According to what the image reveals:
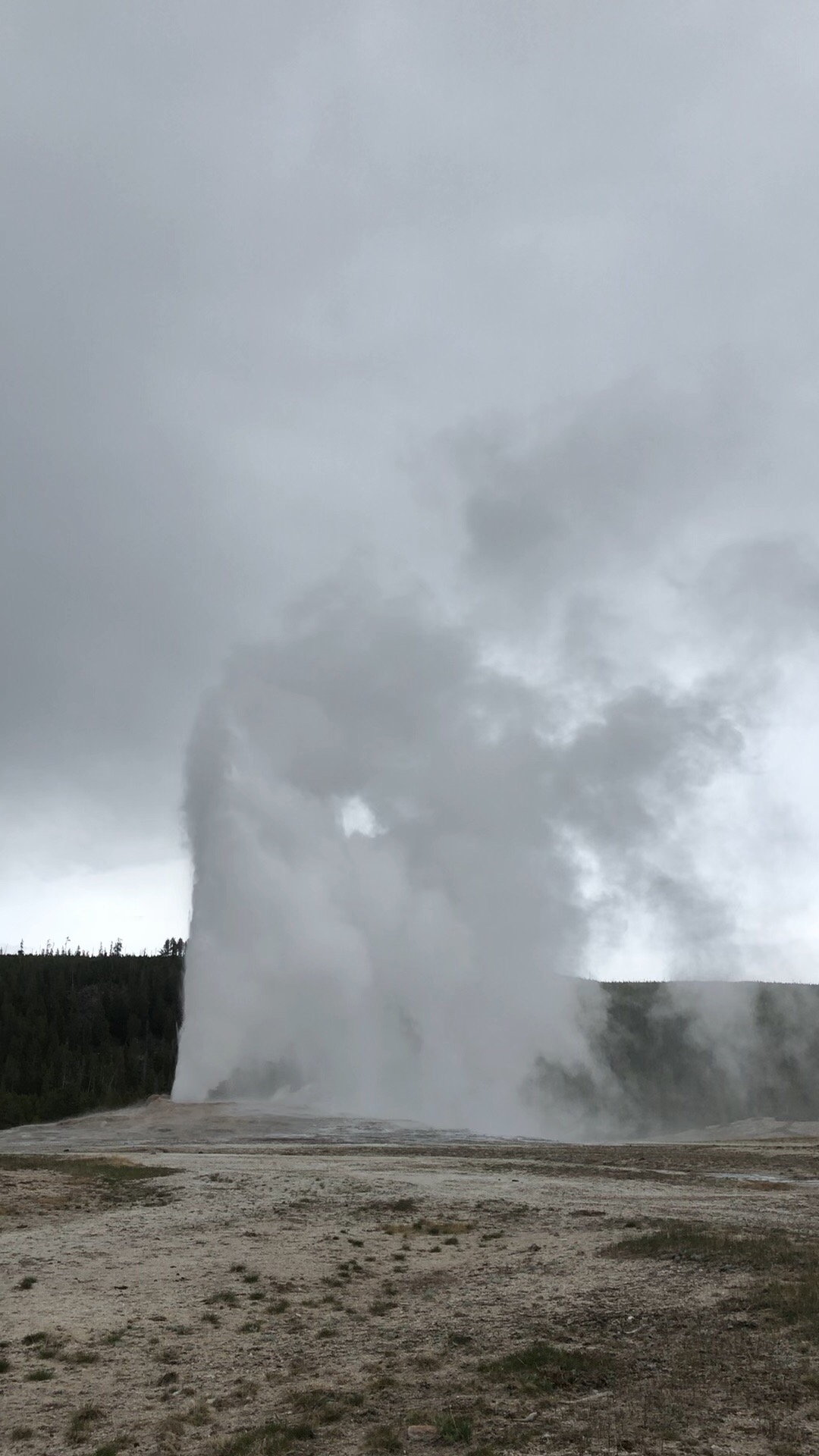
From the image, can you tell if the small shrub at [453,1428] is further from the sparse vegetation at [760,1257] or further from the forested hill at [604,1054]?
the forested hill at [604,1054]

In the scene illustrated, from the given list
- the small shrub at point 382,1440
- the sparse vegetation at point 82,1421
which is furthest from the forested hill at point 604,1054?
the small shrub at point 382,1440

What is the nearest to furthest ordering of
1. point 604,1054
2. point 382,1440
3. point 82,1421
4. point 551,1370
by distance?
1. point 382,1440
2. point 82,1421
3. point 551,1370
4. point 604,1054

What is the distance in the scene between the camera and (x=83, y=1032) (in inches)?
4491

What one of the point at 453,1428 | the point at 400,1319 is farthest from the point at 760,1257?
the point at 453,1428

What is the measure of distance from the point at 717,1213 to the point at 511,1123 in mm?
49406

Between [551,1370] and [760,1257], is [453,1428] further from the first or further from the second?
[760,1257]

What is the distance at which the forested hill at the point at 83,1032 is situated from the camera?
83.1 metres


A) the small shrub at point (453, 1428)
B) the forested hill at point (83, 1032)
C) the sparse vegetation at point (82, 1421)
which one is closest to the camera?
the small shrub at point (453, 1428)

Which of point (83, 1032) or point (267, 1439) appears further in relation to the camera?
point (83, 1032)

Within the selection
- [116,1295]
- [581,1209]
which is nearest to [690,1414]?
[116,1295]

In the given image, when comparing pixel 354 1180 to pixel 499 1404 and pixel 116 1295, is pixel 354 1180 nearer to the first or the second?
pixel 116 1295

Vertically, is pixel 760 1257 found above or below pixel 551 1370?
above

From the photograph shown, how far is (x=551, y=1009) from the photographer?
3398 inches

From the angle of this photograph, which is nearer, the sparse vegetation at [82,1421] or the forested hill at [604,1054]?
the sparse vegetation at [82,1421]
